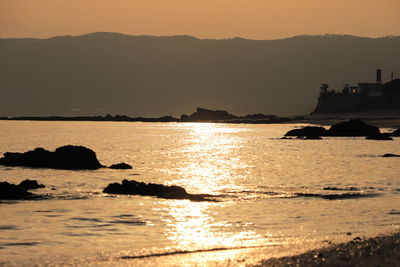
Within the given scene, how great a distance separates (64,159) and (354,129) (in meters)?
78.2

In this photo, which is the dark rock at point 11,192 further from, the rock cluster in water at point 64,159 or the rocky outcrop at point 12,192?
the rock cluster in water at point 64,159

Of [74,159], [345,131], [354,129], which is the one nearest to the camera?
[74,159]

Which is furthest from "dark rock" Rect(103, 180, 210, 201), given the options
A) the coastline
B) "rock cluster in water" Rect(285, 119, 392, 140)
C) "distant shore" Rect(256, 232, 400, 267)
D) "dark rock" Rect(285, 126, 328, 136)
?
"dark rock" Rect(285, 126, 328, 136)

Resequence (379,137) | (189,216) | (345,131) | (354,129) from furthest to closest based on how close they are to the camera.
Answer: (345,131) → (354,129) → (379,137) → (189,216)

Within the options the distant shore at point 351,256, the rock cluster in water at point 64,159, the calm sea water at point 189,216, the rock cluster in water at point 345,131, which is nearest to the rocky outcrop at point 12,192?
the calm sea water at point 189,216

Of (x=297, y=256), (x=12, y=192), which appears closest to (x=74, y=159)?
(x=12, y=192)

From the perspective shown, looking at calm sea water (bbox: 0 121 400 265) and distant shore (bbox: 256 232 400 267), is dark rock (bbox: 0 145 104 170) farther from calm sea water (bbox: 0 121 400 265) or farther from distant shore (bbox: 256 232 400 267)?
distant shore (bbox: 256 232 400 267)

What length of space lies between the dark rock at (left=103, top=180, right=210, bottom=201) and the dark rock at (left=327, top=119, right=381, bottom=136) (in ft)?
272

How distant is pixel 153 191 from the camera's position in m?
36.2

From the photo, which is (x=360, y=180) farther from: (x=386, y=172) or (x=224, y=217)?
(x=224, y=217)

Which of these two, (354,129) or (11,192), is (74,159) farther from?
(354,129)

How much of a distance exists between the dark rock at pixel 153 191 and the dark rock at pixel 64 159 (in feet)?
55.8

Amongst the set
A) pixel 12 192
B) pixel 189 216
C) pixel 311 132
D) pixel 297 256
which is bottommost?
pixel 189 216

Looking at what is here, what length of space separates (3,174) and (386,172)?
86.4ft
